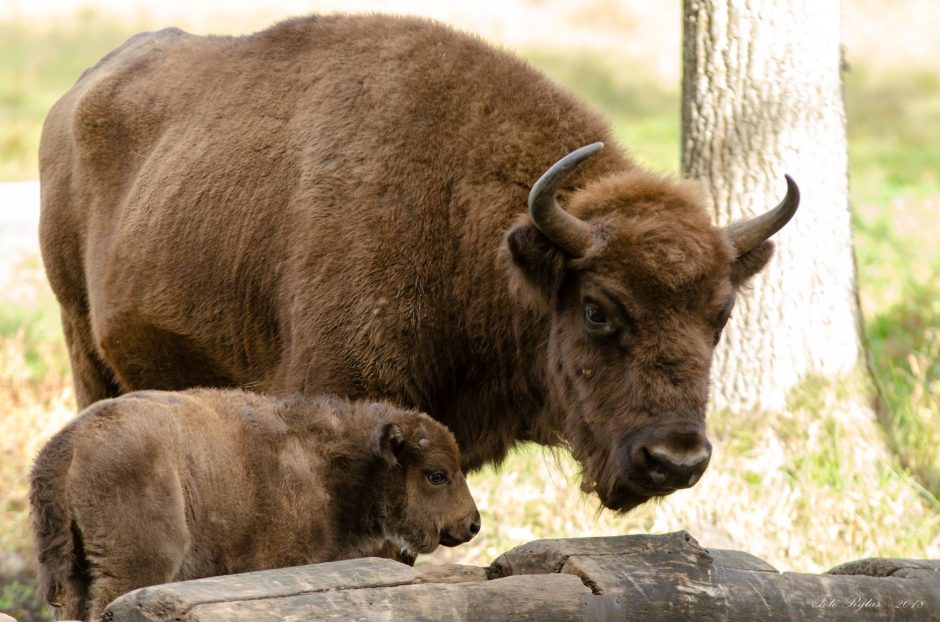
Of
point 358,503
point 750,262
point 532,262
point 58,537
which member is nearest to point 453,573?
point 358,503

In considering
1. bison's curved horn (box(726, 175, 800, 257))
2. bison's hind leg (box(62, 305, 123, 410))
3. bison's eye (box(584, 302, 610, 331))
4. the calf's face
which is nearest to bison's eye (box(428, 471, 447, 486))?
the calf's face

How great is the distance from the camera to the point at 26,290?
38.3 ft

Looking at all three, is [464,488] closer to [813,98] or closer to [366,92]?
[366,92]

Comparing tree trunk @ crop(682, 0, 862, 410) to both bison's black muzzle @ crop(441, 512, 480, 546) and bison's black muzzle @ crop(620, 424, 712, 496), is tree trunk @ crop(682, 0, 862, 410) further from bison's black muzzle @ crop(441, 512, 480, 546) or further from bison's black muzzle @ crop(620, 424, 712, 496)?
bison's black muzzle @ crop(441, 512, 480, 546)

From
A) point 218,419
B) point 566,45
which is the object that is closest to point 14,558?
point 218,419

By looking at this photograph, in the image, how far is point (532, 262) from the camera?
192 inches

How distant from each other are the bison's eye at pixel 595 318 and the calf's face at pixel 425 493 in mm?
711

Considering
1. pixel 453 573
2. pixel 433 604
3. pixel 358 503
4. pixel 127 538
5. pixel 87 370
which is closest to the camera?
pixel 433 604

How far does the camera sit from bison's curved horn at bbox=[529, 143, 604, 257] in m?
4.64

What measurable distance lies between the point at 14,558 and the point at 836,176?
17.1 feet

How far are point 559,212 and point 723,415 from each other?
304cm

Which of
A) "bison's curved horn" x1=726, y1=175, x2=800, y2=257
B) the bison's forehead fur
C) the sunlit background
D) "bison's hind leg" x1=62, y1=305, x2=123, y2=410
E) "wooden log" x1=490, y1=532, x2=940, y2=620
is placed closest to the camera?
"wooden log" x1=490, y1=532, x2=940, y2=620

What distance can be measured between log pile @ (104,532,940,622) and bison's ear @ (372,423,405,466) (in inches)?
20.5

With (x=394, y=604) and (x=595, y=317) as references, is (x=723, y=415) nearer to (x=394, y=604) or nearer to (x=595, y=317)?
(x=595, y=317)
